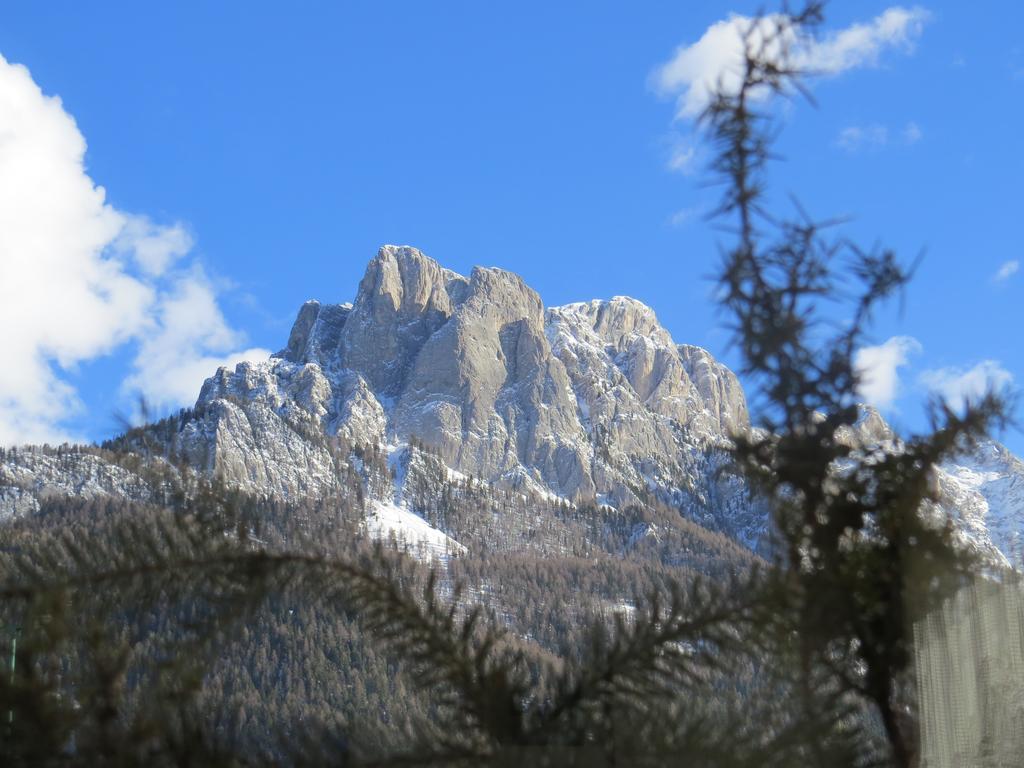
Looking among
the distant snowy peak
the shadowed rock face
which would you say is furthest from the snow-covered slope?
the distant snowy peak

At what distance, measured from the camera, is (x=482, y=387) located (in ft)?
414

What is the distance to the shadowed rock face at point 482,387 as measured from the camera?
416 feet

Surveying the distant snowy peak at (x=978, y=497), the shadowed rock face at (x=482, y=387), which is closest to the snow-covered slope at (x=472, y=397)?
the shadowed rock face at (x=482, y=387)

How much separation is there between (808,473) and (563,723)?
361mm

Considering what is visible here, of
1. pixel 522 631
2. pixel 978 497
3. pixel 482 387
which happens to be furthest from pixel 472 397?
pixel 522 631

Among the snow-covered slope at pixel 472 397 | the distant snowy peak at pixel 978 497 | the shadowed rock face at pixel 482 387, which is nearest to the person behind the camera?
the distant snowy peak at pixel 978 497

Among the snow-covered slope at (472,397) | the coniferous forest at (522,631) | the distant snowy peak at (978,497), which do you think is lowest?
the coniferous forest at (522,631)

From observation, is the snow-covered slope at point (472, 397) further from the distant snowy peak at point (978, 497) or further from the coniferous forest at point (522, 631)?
the coniferous forest at point (522, 631)

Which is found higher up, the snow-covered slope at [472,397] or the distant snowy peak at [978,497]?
the snow-covered slope at [472,397]

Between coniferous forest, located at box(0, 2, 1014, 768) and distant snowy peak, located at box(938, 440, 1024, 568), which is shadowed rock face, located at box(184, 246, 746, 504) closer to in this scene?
distant snowy peak, located at box(938, 440, 1024, 568)

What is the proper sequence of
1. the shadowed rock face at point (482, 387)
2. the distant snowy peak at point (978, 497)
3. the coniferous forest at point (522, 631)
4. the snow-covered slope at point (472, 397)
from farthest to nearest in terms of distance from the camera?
the shadowed rock face at point (482, 387) < the snow-covered slope at point (472, 397) < the distant snowy peak at point (978, 497) < the coniferous forest at point (522, 631)

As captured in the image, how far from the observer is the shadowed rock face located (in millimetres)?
126875

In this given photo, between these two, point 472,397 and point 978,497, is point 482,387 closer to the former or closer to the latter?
point 472,397

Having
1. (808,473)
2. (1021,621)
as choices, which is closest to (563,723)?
(808,473)
